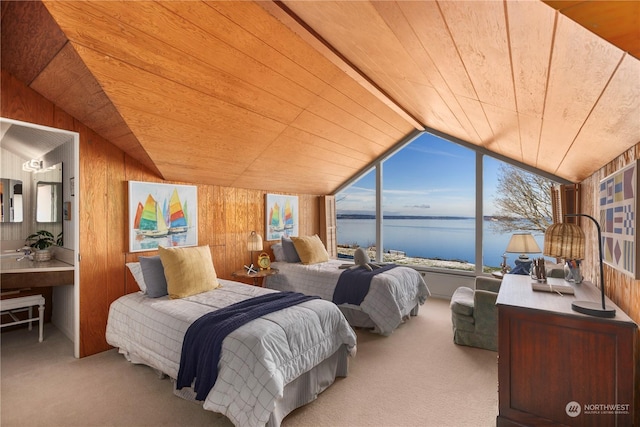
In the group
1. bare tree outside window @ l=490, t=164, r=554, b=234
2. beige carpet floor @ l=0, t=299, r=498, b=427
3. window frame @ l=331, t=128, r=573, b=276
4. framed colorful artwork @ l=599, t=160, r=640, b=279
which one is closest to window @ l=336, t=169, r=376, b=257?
window frame @ l=331, t=128, r=573, b=276

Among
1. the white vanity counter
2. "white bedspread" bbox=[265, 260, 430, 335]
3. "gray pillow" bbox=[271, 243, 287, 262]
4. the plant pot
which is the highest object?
the plant pot

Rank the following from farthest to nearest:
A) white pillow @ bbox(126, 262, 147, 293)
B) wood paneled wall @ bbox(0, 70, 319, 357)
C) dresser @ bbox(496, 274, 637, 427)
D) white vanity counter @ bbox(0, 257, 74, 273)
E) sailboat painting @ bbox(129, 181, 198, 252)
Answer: sailboat painting @ bbox(129, 181, 198, 252) < white pillow @ bbox(126, 262, 147, 293) < white vanity counter @ bbox(0, 257, 74, 273) < wood paneled wall @ bbox(0, 70, 319, 357) < dresser @ bbox(496, 274, 637, 427)

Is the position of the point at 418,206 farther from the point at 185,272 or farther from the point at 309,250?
the point at 185,272

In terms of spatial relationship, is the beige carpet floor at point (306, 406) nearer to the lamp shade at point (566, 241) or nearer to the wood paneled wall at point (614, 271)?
the wood paneled wall at point (614, 271)

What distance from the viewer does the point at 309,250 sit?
15.8 feet

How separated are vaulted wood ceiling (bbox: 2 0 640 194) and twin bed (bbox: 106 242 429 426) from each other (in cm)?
139

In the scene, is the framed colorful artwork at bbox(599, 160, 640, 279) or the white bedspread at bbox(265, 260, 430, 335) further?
the white bedspread at bbox(265, 260, 430, 335)

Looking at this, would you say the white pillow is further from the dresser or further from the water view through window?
the water view through window

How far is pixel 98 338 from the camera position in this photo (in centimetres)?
320

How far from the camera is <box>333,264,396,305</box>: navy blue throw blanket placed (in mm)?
3765

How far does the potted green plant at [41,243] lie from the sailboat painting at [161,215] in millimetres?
1142

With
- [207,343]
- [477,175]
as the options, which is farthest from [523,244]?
[207,343]

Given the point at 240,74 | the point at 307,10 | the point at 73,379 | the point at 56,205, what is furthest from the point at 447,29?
the point at 56,205

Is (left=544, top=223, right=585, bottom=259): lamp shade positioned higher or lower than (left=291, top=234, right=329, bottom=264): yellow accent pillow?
higher
